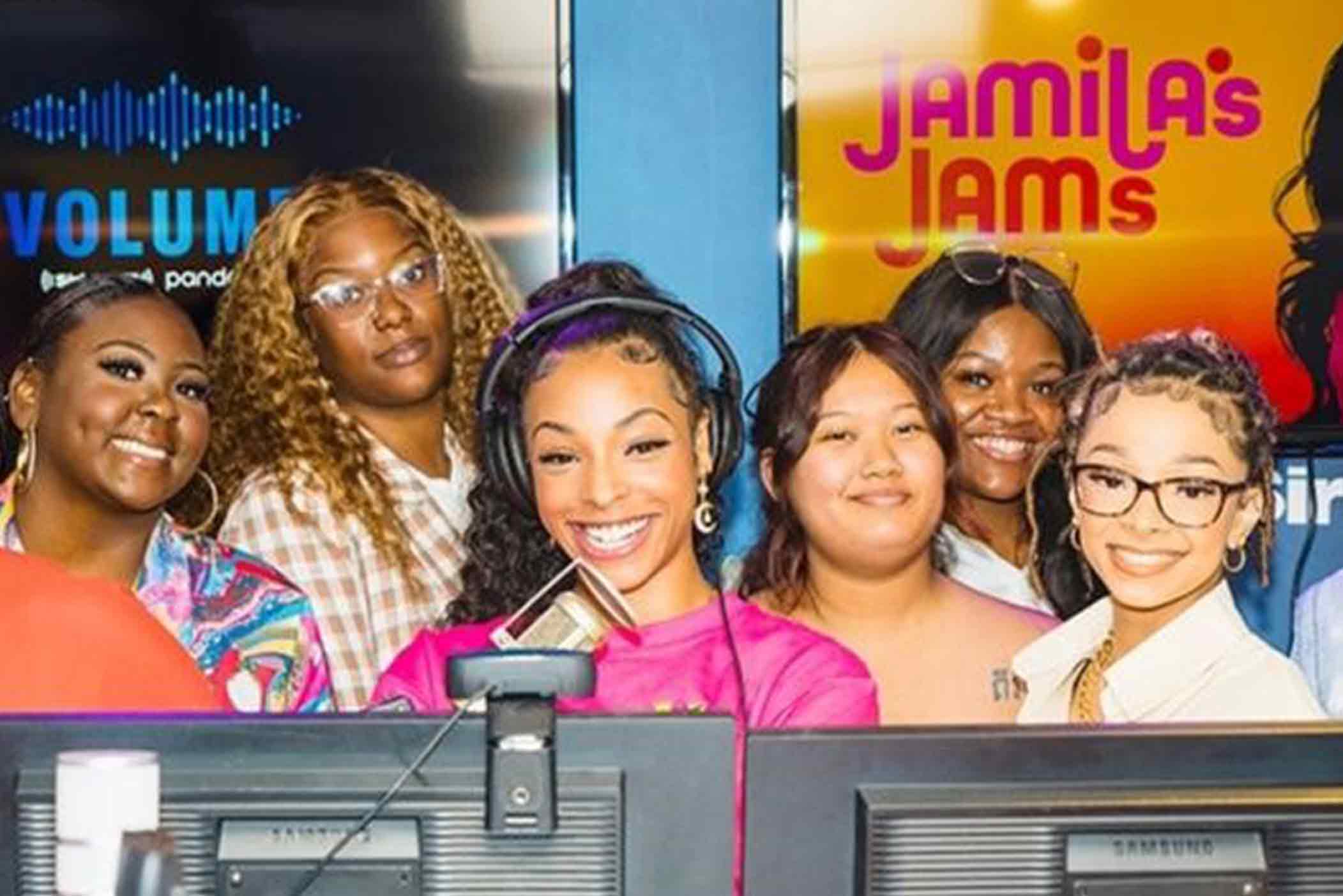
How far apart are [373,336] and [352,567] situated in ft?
1.35

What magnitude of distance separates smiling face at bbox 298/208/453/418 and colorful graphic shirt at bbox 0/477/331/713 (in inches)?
19.3

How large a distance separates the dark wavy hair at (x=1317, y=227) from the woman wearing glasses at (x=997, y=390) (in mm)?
608

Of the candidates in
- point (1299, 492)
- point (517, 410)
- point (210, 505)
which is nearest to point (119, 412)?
point (210, 505)

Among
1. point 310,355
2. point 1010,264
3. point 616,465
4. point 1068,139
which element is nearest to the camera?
point 616,465

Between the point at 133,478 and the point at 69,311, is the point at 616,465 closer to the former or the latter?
the point at 133,478

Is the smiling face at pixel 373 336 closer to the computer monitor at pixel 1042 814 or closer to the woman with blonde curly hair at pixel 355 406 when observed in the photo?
the woman with blonde curly hair at pixel 355 406

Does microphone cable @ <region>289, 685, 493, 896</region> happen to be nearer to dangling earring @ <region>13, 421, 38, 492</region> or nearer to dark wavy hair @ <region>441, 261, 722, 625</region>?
dark wavy hair @ <region>441, 261, 722, 625</region>

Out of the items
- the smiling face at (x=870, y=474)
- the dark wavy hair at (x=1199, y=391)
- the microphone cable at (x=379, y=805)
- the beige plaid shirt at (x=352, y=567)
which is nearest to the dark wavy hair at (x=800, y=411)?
the smiling face at (x=870, y=474)

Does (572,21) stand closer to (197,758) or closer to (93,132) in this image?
(93,132)

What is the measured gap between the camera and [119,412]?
9.71 ft

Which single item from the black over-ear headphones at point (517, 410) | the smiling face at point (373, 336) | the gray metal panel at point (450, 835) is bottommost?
the gray metal panel at point (450, 835)

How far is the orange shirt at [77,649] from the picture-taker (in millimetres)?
1906

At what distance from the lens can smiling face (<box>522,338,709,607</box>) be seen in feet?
8.04

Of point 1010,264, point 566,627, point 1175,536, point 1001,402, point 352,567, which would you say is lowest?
point 566,627
